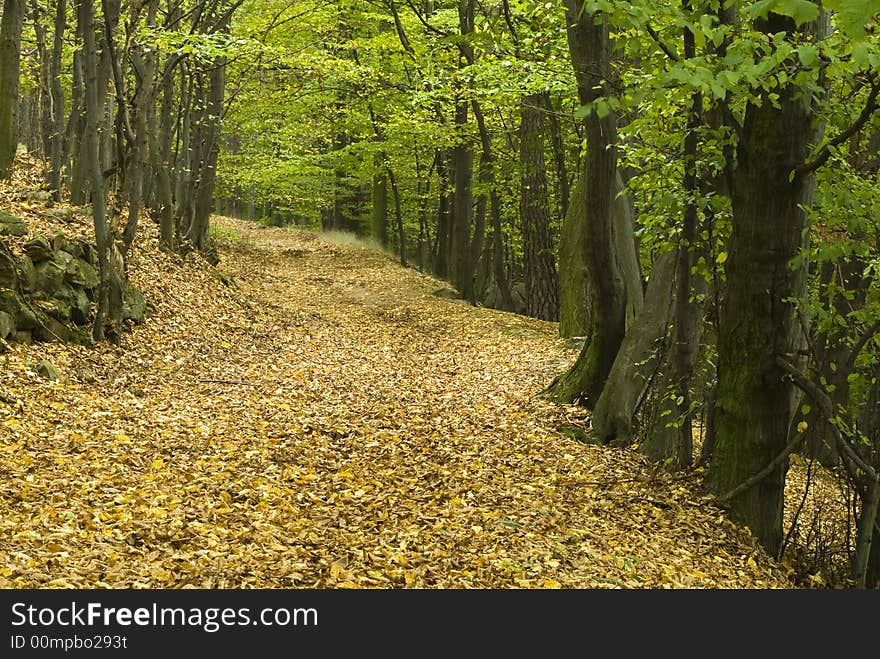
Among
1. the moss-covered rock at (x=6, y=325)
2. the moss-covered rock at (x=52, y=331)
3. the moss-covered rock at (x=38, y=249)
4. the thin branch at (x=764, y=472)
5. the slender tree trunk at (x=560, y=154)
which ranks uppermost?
the slender tree trunk at (x=560, y=154)

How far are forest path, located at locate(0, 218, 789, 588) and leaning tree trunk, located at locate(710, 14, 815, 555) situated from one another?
1.40 feet

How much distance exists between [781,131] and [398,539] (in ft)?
12.7

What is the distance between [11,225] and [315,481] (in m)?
5.37

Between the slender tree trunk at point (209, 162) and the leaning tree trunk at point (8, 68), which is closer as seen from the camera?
the leaning tree trunk at point (8, 68)

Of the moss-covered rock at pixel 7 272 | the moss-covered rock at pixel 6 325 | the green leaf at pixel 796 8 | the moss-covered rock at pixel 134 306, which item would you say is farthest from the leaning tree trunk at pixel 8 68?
the green leaf at pixel 796 8

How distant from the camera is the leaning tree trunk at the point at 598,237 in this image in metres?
7.85

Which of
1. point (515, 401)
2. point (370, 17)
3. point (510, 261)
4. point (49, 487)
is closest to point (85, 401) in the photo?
point (49, 487)

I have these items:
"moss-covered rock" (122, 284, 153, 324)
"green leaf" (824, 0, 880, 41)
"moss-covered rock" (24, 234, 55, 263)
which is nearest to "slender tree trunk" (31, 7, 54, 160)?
"moss-covered rock" (122, 284, 153, 324)

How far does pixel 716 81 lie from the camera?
13.0 ft

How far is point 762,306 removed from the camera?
19.6 ft

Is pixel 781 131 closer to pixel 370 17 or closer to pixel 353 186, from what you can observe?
pixel 370 17

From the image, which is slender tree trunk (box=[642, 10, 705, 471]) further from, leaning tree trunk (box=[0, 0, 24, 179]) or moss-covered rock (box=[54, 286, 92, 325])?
leaning tree trunk (box=[0, 0, 24, 179])

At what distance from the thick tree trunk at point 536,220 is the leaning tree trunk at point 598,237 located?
25.7ft

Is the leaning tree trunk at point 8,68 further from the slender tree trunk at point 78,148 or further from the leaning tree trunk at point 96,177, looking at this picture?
the leaning tree trunk at point 96,177
